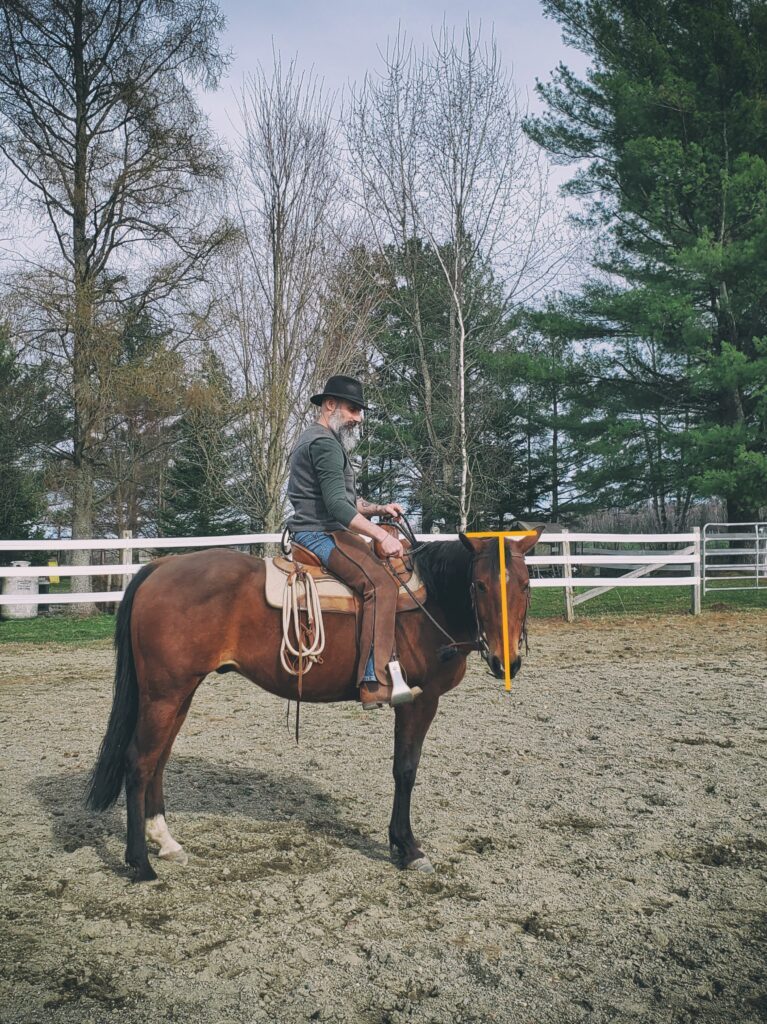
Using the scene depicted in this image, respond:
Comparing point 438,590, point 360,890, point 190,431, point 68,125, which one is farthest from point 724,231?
point 360,890

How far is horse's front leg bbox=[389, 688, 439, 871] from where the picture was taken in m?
3.79

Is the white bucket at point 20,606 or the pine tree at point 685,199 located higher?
the pine tree at point 685,199

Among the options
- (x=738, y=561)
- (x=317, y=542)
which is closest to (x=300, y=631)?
(x=317, y=542)

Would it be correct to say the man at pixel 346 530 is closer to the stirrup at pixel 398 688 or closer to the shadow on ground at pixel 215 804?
the stirrup at pixel 398 688

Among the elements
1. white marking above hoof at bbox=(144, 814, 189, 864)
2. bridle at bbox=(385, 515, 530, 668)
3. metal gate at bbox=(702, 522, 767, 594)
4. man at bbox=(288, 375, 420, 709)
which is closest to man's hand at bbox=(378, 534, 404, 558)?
man at bbox=(288, 375, 420, 709)

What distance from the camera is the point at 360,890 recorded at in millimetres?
3486

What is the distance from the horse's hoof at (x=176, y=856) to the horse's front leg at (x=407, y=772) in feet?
3.45

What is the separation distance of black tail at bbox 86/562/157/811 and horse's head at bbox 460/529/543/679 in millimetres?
1783

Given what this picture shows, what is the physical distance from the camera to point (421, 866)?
370cm

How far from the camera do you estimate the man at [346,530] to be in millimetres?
3906

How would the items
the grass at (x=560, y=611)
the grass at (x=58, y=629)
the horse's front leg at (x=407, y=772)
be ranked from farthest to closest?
the grass at (x=560, y=611) < the grass at (x=58, y=629) < the horse's front leg at (x=407, y=772)

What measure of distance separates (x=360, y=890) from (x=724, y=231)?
19013 mm

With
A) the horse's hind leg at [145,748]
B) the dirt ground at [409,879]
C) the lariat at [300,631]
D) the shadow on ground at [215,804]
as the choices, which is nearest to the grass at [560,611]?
the dirt ground at [409,879]

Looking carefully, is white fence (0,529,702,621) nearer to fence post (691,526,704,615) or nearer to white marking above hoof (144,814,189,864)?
fence post (691,526,704,615)
